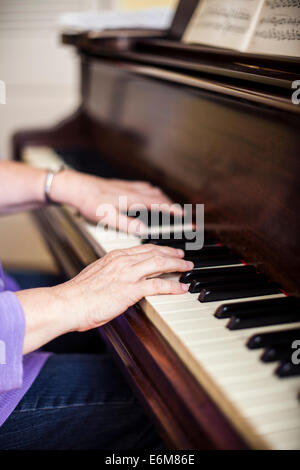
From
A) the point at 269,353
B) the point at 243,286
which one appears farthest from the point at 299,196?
the point at 269,353

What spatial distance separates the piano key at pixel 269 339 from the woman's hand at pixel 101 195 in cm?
56

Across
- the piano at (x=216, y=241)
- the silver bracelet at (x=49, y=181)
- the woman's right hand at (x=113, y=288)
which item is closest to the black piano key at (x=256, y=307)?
the piano at (x=216, y=241)

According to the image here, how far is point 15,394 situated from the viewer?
0.89 m

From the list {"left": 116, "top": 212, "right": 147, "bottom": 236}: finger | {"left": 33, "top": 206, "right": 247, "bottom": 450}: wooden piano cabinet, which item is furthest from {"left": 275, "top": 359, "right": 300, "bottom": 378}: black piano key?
{"left": 116, "top": 212, "right": 147, "bottom": 236}: finger

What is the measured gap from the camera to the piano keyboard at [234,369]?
0.55 meters

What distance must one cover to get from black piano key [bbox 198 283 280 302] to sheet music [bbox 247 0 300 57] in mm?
520

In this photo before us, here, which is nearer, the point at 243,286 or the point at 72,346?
the point at 243,286

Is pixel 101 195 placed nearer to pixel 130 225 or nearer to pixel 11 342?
pixel 130 225

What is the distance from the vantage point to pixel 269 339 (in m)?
0.68

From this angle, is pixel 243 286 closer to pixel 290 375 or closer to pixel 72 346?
pixel 290 375

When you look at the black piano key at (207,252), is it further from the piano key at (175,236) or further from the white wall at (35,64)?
the white wall at (35,64)

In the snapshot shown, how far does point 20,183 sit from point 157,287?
75 centimetres
